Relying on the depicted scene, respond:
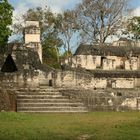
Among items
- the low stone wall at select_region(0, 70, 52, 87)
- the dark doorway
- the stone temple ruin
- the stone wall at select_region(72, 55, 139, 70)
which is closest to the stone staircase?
the stone temple ruin

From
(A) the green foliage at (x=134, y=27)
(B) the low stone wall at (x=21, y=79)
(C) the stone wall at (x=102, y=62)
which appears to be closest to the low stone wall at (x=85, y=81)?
(B) the low stone wall at (x=21, y=79)

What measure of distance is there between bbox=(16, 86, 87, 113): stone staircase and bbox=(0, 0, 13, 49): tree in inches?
194

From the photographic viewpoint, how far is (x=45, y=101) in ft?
60.8

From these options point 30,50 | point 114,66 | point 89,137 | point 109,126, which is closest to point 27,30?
point 30,50

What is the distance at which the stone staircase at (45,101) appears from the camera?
18062 millimetres

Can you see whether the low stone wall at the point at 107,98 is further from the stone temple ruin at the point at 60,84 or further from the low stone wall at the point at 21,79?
the low stone wall at the point at 21,79

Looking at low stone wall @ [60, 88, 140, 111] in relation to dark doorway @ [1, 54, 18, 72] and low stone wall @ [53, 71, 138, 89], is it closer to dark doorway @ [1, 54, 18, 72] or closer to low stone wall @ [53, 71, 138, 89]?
low stone wall @ [53, 71, 138, 89]

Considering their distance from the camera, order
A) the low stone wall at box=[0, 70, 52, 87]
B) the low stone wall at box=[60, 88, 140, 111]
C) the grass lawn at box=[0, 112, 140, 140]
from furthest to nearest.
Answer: the low stone wall at box=[0, 70, 52, 87]
the low stone wall at box=[60, 88, 140, 111]
the grass lawn at box=[0, 112, 140, 140]

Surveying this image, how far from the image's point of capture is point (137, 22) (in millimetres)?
37188

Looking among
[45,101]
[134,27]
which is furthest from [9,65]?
[134,27]

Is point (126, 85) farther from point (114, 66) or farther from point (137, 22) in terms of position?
point (137, 22)

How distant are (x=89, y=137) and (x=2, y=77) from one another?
985 cm

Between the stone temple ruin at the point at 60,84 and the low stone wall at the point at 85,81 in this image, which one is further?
the low stone wall at the point at 85,81

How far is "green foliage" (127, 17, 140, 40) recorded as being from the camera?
36.5 m
